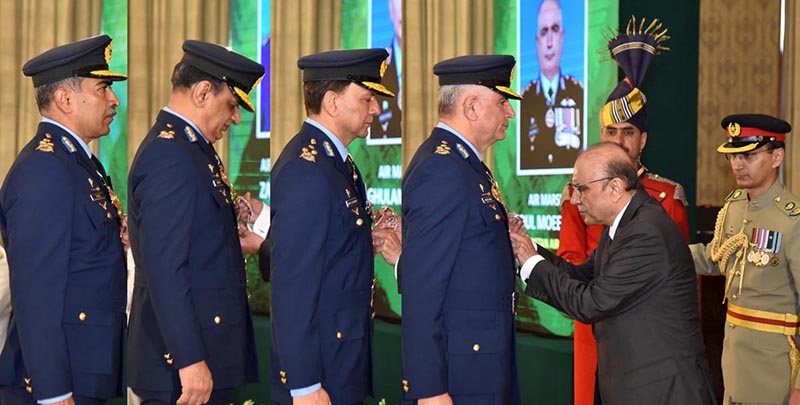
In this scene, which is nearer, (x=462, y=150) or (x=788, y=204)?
(x=462, y=150)

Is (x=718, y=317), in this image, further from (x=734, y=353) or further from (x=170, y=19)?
(x=170, y=19)

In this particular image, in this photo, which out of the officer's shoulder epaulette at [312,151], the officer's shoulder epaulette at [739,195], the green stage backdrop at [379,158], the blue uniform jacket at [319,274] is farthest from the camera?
the green stage backdrop at [379,158]

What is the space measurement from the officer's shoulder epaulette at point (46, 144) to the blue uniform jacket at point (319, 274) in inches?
24.7

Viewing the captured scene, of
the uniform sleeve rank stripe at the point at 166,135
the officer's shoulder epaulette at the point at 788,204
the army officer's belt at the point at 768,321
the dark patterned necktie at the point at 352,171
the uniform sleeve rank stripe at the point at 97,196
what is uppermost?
the uniform sleeve rank stripe at the point at 166,135

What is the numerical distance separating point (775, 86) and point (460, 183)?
8.79 feet

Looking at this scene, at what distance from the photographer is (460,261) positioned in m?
2.66

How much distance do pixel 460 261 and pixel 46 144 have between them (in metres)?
1.20

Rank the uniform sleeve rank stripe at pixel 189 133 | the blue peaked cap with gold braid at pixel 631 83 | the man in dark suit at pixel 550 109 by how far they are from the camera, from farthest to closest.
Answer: the man in dark suit at pixel 550 109, the blue peaked cap with gold braid at pixel 631 83, the uniform sleeve rank stripe at pixel 189 133

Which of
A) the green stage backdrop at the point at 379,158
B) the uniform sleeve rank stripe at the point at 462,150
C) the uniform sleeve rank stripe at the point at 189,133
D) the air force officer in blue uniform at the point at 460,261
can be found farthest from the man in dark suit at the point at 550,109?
the uniform sleeve rank stripe at the point at 189,133

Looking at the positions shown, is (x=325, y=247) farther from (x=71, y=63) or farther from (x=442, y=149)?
(x=71, y=63)

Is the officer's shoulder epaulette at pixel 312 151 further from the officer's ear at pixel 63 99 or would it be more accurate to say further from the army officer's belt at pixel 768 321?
the army officer's belt at pixel 768 321

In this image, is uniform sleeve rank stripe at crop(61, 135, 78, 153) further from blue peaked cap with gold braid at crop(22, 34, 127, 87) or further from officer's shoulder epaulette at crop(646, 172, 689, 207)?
officer's shoulder epaulette at crop(646, 172, 689, 207)

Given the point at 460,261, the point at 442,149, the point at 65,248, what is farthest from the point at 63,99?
the point at 460,261

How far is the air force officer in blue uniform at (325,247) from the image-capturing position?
8.25 ft
